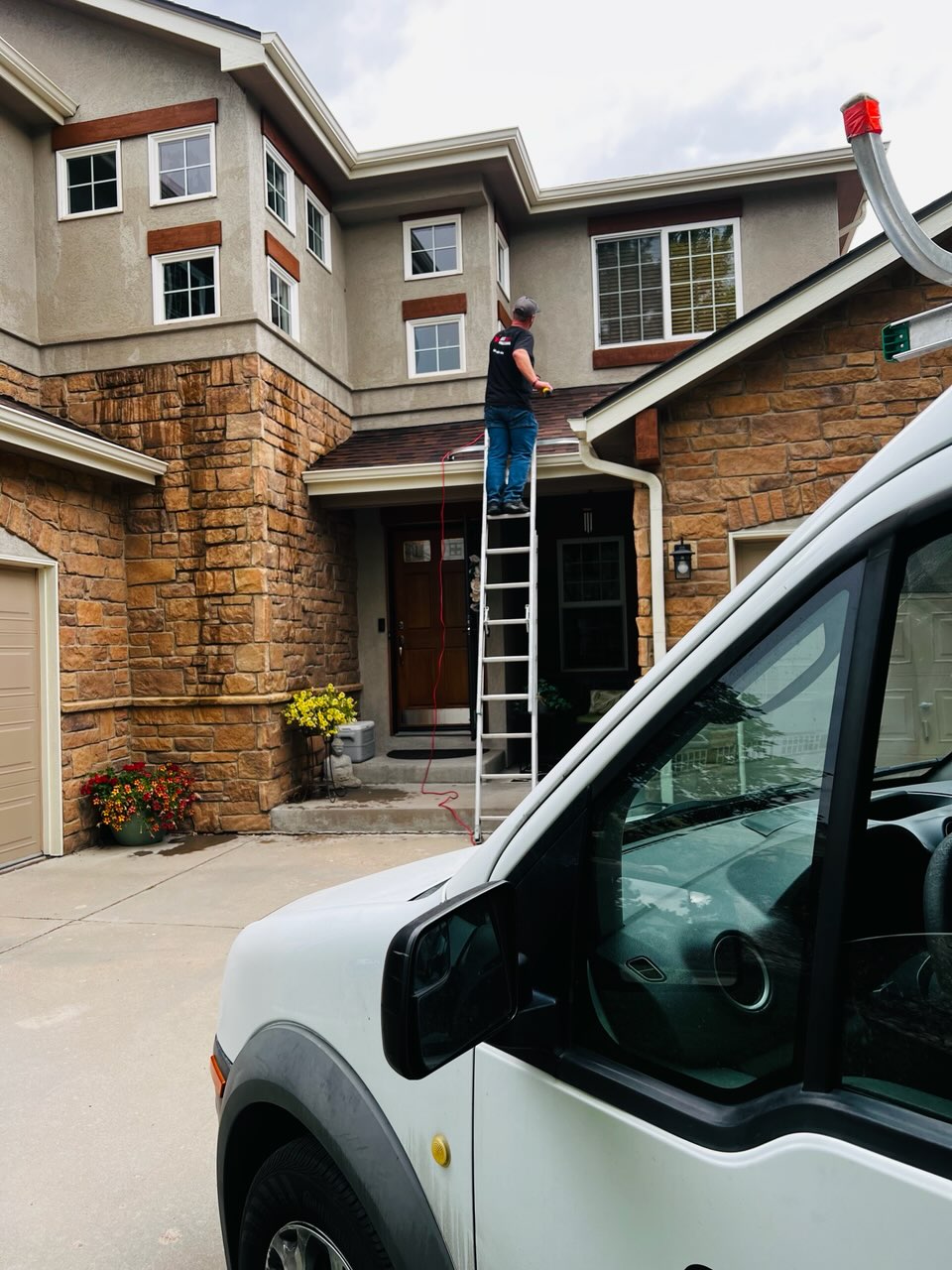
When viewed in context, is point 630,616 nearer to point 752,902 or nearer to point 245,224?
point 245,224

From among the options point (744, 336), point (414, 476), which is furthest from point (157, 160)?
point (744, 336)

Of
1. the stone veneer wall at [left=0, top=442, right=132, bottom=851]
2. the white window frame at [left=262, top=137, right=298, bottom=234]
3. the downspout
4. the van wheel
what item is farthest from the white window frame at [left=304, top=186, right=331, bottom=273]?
the van wheel

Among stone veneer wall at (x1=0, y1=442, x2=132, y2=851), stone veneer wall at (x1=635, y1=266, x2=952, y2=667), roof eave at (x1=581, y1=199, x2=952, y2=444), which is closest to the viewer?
roof eave at (x1=581, y1=199, x2=952, y2=444)

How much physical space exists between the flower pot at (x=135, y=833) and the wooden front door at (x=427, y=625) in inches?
138

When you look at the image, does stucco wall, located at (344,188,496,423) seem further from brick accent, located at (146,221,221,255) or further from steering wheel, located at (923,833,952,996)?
steering wheel, located at (923,833,952,996)

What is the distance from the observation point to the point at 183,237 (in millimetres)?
8461

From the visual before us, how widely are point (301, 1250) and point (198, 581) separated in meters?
7.22

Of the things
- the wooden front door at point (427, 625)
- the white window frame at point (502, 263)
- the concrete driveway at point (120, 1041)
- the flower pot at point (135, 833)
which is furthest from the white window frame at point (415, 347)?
the flower pot at point (135, 833)

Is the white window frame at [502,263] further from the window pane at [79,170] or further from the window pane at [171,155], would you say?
the window pane at [79,170]

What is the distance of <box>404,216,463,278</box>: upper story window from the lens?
1025cm

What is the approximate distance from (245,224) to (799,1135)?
8920 millimetres

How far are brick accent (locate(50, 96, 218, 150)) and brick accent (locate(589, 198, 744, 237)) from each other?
4635 millimetres

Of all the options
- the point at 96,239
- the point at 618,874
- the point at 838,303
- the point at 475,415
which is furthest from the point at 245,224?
the point at 618,874

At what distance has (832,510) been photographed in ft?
3.23
